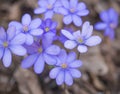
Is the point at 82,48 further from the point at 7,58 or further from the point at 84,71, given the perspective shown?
the point at 84,71

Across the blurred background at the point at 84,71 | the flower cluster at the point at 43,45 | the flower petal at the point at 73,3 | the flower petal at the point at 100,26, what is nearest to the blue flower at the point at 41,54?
the flower cluster at the point at 43,45

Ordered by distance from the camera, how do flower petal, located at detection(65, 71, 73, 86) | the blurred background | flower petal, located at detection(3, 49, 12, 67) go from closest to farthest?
flower petal, located at detection(3, 49, 12, 67), flower petal, located at detection(65, 71, 73, 86), the blurred background

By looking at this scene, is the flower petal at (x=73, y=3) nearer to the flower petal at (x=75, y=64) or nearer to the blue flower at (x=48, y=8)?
the blue flower at (x=48, y=8)

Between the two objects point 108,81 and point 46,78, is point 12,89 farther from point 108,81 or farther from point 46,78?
point 108,81

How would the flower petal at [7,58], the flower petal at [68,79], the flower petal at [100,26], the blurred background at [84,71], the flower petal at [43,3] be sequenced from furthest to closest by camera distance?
Result: 1. the flower petal at [100,26]
2. the blurred background at [84,71]
3. the flower petal at [43,3]
4. the flower petal at [68,79]
5. the flower petal at [7,58]

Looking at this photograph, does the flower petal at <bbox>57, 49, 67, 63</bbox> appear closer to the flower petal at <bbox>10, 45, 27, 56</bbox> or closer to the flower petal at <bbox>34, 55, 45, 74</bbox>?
the flower petal at <bbox>34, 55, 45, 74</bbox>

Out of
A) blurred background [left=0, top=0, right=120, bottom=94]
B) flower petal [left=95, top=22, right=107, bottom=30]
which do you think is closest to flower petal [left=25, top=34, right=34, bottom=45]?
blurred background [left=0, top=0, right=120, bottom=94]

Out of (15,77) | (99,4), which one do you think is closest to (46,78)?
(15,77)
